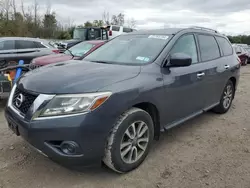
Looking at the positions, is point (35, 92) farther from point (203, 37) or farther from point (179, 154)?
point (203, 37)

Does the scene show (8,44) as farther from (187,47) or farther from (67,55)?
(187,47)

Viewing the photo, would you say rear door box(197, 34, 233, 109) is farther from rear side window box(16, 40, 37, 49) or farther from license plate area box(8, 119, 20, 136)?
rear side window box(16, 40, 37, 49)

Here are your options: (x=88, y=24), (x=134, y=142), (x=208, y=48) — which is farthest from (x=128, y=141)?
(x=88, y=24)

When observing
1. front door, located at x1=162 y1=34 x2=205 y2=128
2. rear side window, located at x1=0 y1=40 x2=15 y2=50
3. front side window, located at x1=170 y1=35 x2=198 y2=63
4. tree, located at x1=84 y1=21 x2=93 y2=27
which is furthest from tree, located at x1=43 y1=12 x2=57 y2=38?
front door, located at x1=162 y1=34 x2=205 y2=128

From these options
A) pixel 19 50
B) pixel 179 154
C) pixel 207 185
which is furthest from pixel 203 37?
pixel 19 50

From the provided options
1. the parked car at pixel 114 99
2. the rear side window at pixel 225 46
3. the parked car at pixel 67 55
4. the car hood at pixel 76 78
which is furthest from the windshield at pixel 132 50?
the parked car at pixel 67 55

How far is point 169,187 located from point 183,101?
1.28 meters

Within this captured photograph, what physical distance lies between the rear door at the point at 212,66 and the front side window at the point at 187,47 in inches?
7.7

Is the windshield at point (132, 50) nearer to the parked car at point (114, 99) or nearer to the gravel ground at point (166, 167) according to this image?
the parked car at point (114, 99)

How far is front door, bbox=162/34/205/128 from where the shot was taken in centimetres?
317

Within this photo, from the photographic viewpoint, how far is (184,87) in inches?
134

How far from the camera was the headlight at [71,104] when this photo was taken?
231 centimetres

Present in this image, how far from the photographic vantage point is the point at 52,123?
7.50 feet

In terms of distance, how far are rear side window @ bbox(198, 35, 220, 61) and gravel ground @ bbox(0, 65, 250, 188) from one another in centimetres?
128
